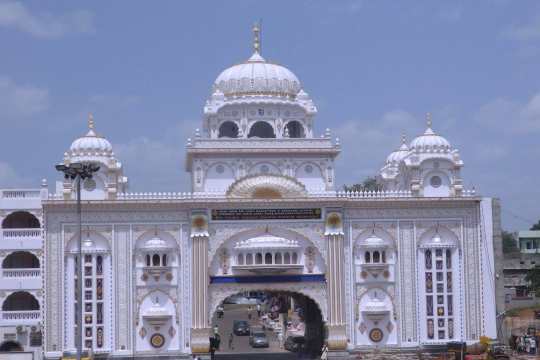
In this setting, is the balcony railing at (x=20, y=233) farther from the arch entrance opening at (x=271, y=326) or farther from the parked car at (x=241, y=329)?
the parked car at (x=241, y=329)

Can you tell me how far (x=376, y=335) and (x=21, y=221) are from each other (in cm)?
1784

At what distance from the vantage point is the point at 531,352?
164 ft

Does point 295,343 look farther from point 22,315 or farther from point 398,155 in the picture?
point 22,315

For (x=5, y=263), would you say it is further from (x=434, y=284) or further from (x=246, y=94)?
(x=434, y=284)

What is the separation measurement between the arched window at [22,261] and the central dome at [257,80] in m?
12.4

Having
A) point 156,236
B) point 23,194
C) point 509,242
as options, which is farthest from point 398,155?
point 509,242

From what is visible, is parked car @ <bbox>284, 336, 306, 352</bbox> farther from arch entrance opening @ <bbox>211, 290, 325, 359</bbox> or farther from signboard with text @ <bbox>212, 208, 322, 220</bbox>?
signboard with text @ <bbox>212, 208, 322, 220</bbox>

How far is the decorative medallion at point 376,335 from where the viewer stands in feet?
158

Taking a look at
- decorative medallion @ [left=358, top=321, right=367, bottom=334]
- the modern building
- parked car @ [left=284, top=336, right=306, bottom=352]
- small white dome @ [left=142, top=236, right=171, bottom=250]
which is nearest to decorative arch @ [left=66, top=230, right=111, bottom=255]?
small white dome @ [left=142, top=236, right=171, bottom=250]

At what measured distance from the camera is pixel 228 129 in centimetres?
5181

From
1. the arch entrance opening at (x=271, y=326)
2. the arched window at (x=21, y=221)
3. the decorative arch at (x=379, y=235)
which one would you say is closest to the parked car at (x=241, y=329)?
the arch entrance opening at (x=271, y=326)

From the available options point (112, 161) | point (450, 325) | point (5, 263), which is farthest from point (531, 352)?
point (5, 263)

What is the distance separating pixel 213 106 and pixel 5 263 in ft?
41.0

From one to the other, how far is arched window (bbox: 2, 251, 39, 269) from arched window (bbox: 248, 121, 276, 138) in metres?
12.2
